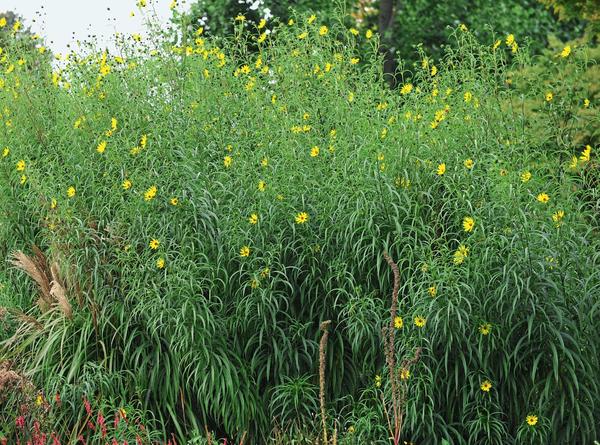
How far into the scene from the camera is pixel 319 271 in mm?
5180

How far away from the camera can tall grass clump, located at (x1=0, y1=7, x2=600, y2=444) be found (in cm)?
477

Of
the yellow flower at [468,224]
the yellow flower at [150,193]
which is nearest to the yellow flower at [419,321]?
the yellow flower at [468,224]

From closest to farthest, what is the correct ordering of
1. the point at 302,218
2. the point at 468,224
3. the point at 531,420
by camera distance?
the point at 531,420 < the point at 468,224 < the point at 302,218

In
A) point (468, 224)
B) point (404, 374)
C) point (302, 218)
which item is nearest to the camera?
point (404, 374)

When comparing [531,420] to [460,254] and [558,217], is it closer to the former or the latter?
[460,254]

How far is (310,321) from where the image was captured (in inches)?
204

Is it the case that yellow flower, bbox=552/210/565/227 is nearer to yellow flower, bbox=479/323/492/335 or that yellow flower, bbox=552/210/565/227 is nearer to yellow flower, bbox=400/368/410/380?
yellow flower, bbox=479/323/492/335

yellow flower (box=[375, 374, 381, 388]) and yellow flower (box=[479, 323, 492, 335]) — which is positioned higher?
yellow flower (box=[479, 323, 492, 335])

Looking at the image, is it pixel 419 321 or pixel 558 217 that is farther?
pixel 558 217

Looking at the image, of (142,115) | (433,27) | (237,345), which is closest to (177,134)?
(142,115)

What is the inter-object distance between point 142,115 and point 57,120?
738mm

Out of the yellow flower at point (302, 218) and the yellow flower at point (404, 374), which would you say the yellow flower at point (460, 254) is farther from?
the yellow flower at point (302, 218)

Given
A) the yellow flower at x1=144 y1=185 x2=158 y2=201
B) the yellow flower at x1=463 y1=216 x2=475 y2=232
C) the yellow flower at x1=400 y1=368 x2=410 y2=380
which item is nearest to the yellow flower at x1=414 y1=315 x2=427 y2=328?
the yellow flower at x1=400 y1=368 x2=410 y2=380

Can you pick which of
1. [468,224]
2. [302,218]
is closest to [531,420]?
[468,224]
